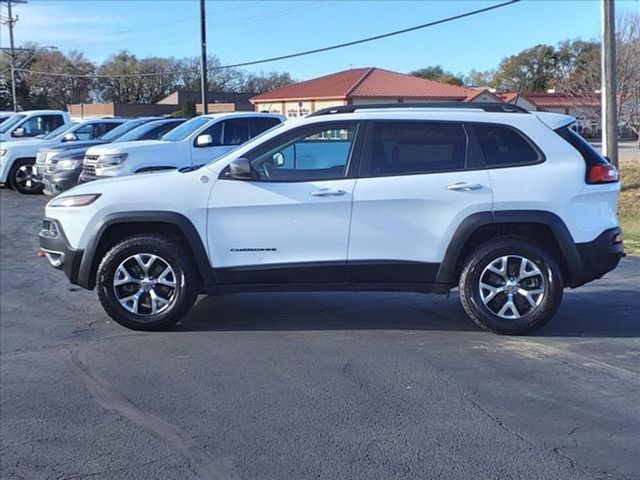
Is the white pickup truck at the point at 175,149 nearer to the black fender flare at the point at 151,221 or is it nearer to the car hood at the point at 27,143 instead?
the car hood at the point at 27,143

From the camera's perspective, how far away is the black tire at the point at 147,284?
21.2ft

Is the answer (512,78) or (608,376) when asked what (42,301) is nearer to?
(608,376)

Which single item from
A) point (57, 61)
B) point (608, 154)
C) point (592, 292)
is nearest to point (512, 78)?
point (57, 61)

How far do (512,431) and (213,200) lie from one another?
3226 mm

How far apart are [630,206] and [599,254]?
14.6 m

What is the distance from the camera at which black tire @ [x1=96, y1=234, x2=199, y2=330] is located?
21.2ft

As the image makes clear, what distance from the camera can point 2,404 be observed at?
4945 millimetres

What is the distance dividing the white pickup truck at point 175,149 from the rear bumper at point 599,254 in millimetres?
8086

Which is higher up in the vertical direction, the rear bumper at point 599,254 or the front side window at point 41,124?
the front side window at point 41,124

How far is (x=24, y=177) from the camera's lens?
1981 centimetres

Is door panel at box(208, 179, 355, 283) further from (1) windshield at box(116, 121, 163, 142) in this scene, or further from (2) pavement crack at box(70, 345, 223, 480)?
(1) windshield at box(116, 121, 163, 142)

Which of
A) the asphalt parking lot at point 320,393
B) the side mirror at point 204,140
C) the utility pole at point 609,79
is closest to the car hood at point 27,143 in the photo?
the side mirror at point 204,140

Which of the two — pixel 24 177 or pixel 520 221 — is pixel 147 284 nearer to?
pixel 520 221

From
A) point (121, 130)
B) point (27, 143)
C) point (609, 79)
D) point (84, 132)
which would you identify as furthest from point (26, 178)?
point (609, 79)
